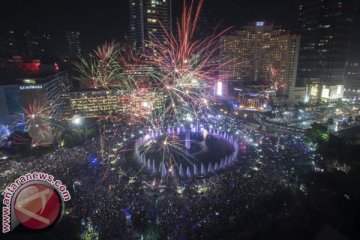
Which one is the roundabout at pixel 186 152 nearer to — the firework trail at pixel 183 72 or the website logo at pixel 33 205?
the firework trail at pixel 183 72

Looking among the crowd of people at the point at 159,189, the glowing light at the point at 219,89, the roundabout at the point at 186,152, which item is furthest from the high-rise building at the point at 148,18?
the crowd of people at the point at 159,189

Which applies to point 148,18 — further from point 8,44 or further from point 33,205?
point 33,205

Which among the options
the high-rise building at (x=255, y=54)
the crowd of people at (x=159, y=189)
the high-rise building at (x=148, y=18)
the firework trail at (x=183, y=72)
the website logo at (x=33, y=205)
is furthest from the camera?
the high-rise building at (x=148, y=18)

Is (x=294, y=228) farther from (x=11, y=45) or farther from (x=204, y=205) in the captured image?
(x=11, y=45)

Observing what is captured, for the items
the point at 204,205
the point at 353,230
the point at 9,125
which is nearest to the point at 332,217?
the point at 353,230

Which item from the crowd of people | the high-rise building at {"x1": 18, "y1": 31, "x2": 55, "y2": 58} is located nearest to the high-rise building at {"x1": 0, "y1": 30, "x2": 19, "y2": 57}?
the high-rise building at {"x1": 18, "y1": 31, "x2": 55, "y2": 58}

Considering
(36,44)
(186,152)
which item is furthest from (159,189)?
(36,44)
